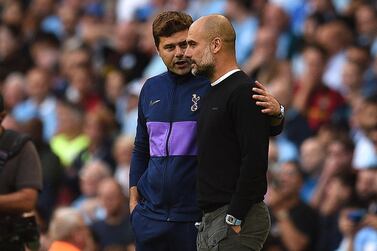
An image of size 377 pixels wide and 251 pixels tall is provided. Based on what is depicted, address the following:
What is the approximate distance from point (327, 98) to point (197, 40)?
6038 millimetres

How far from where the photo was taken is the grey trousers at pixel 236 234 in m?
6.52

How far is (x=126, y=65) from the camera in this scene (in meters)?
15.6

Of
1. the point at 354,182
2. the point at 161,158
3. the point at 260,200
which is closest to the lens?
the point at 260,200

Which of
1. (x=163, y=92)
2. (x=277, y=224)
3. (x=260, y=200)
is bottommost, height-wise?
(x=277, y=224)

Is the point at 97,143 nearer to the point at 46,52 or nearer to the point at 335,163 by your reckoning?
the point at 335,163

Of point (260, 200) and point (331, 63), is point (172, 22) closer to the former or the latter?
point (260, 200)

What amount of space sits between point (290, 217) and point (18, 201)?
358 centimetres

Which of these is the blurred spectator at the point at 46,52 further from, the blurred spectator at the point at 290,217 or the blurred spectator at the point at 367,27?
the blurred spectator at the point at 290,217

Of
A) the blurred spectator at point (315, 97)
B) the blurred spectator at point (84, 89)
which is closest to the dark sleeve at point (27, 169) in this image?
the blurred spectator at point (315, 97)

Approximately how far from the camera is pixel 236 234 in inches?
257

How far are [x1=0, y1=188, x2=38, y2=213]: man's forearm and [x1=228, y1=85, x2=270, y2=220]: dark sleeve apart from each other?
2.13 meters

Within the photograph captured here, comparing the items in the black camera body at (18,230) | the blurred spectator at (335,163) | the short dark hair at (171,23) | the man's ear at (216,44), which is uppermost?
the short dark hair at (171,23)

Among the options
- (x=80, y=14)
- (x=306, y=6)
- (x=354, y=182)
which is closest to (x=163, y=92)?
(x=354, y=182)

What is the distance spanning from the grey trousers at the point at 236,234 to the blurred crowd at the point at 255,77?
11.0 feet
